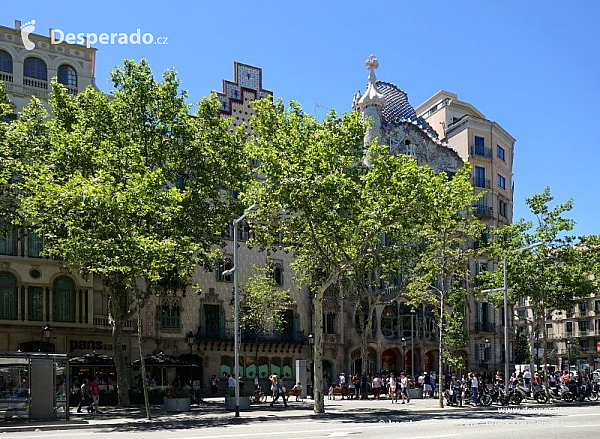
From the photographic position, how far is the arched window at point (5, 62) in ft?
133

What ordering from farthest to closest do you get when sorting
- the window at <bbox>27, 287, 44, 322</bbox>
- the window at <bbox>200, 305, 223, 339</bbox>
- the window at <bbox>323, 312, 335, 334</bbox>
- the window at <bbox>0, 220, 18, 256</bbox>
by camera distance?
the window at <bbox>323, 312, 335, 334</bbox>, the window at <bbox>200, 305, 223, 339</bbox>, the window at <bbox>27, 287, 44, 322</bbox>, the window at <bbox>0, 220, 18, 256</bbox>

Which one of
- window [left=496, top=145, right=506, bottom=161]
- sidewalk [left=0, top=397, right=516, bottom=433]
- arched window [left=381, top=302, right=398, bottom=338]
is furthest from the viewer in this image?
window [left=496, top=145, right=506, bottom=161]

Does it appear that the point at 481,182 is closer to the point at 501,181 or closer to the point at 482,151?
the point at 482,151

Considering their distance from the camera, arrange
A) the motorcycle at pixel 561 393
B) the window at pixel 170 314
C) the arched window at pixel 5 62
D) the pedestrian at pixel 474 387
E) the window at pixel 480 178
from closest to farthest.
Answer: the pedestrian at pixel 474 387 < the motorcycle at pixel 561 393 < the arched window at pixel 5 62 < the window at pixel 170 314 < the window at pixel 480 178

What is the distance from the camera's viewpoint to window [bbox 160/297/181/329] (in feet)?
150

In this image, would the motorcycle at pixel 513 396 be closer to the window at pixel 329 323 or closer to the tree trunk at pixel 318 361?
the tree trunk at pixel 318 361

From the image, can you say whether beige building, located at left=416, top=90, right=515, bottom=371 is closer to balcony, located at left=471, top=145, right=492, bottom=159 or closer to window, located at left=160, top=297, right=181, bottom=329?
balcony, located at left=471, top=145, right=492, bottom=159

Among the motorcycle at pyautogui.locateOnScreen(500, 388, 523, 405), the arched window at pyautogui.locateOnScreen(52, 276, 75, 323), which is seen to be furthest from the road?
the arched window at pyautogui.locateOnScreen(52, 276, 75, 323)

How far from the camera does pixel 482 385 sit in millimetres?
36438

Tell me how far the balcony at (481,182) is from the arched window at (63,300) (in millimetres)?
34876

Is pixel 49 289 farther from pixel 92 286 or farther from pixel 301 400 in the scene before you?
pixel 301 400

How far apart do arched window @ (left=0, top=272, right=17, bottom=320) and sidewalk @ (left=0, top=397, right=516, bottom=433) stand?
825 cm

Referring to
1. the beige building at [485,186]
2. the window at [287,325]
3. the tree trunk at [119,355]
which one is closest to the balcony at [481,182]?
the beige building at [485,186]

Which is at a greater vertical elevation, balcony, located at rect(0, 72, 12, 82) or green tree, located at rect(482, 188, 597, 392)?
balcony, located at rect(0, 72, 12, 82)
